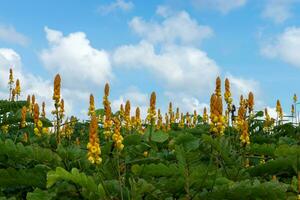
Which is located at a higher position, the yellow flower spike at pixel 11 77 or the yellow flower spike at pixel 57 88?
the yellow flower spike at pixel 11 77

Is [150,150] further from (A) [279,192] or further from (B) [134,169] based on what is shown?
(A) [279,192]

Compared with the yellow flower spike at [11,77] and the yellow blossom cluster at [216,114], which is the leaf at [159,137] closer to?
the yellow blossom cluster at [216,114]

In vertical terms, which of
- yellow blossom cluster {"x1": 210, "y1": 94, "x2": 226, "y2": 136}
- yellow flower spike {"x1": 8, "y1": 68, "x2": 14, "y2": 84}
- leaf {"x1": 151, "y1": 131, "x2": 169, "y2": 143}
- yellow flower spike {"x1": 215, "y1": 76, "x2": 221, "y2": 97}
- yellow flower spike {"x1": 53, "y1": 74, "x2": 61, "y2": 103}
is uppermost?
yellow flower spike {"x1": 8, "y1": 68, "x2": 14, "y2": 84}

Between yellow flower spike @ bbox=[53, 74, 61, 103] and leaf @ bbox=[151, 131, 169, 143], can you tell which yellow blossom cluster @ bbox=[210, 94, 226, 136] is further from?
yellow flower spike @ bbox=[53, 74, 61, 103]

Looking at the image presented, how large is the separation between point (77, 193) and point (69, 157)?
0.28 m

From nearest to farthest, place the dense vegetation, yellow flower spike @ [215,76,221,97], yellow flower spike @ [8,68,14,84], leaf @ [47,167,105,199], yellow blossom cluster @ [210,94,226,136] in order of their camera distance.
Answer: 1. leaf @ [47,167,105,199]
2. the dense vegetation
3. yellow blossom cluster @ [210,94,226,136]
4. yellow flower spike @ [215,76,221,97]
5. yellow flower spike @ [8,68,14,84]

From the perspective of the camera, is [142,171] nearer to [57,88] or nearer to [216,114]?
[216,114]

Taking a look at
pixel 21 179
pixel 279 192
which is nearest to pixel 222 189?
pixel 279 192

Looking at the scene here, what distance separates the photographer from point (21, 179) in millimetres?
3572

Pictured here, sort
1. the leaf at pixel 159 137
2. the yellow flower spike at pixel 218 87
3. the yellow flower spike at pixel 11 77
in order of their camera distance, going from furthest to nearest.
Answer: the yellow flower spike at pixel 11 77 → the yellow flower spike at pixel 218 87 → the leaf at pixel 159 137

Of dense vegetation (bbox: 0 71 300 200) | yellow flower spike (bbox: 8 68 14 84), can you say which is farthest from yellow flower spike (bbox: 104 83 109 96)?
yellow flower spike (bbox: 8 68 14 84)

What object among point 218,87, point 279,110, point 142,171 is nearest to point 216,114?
point 142,171

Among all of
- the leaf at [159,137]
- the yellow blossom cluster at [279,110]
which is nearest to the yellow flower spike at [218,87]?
the leaf at [159,137]

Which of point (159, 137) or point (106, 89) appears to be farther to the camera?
point (106, 89)
